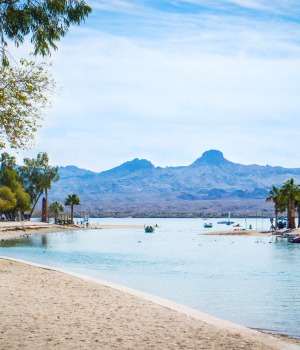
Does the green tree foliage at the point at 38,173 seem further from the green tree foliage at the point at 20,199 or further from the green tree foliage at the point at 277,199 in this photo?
the green tree foliage at the point at 277,199

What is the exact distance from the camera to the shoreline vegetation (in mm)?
12570

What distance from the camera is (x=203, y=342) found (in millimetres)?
13156

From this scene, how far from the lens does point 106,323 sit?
1484cm

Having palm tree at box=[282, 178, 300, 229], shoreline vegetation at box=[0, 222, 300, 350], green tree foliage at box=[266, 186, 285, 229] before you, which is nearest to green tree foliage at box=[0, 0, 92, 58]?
shoreline vegetation at box=[0, 222, 300, 350]

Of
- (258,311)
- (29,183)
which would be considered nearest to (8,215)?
(29,183)

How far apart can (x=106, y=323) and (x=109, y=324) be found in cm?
14

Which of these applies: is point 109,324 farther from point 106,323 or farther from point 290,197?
point 290,197

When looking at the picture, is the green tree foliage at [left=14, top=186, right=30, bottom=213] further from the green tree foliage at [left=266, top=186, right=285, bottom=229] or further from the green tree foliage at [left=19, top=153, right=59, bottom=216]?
the green tree foliage at [left=266, top=186, right=285, bottom=229]

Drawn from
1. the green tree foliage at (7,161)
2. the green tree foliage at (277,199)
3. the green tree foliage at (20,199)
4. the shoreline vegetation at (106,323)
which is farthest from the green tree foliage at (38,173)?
the shoreline vegetation at (106,323)

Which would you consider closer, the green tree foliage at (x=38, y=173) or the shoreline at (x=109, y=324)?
the shoreline at (x=109, y=324)

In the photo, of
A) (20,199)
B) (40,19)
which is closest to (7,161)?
(20,199)

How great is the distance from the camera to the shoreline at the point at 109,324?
12594 millimetres

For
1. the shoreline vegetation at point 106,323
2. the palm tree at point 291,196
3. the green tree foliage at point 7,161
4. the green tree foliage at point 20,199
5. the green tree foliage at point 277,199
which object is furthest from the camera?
the green tree foliage at point 7,161

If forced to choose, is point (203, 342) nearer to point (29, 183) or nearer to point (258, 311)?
point (258, 311)
